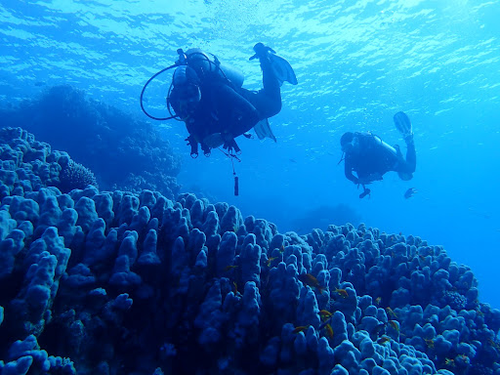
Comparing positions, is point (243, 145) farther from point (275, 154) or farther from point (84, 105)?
point (84, 105)

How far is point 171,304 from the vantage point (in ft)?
9.18

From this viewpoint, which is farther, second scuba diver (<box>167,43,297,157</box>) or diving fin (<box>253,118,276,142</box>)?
diving fin (<box>253,118,276,142</box>)

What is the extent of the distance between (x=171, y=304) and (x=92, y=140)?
14.5m

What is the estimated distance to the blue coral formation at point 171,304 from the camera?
2.29m

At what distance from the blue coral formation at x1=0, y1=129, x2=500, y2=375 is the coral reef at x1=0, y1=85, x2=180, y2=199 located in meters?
11.6

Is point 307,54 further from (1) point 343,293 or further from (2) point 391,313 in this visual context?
(1) point 343,293

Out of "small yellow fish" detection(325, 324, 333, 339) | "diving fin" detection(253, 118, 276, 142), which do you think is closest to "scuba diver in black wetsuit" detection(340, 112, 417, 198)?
"diving fin" detection(253, 118, 276, 142)

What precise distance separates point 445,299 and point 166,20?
17.6 m

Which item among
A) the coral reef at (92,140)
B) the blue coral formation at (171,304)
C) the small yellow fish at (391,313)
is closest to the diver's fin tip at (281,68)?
the blue coral formation at (171,304)

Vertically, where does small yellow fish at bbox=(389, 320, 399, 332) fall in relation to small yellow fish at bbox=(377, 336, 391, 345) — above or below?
above

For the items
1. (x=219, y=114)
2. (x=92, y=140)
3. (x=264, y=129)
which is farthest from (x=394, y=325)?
(x=92, y=140)

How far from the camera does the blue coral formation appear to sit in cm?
229

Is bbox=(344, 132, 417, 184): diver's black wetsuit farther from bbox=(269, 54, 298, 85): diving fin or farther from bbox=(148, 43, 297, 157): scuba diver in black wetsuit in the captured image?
bbox=(148, 43, 297, 157): scuba diver in black wetsuit

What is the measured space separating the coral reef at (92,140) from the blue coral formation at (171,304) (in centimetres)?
1158
